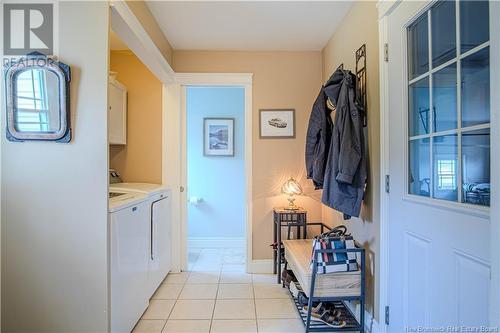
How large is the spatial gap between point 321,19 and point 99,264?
248 centimetres

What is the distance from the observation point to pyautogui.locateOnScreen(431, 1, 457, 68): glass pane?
1.17m

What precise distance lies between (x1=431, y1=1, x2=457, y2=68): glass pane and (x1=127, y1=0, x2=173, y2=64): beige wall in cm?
175

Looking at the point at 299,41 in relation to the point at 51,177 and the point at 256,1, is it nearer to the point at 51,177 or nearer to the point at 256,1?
the point at 256,1

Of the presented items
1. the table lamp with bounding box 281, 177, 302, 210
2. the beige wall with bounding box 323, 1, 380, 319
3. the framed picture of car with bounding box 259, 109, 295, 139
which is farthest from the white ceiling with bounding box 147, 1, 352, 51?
the table lamp with bounding box 281, 177, 302, 210

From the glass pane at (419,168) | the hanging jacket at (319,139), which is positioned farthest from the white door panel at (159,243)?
the glass pane at (419,168)

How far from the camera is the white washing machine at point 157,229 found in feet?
7.32

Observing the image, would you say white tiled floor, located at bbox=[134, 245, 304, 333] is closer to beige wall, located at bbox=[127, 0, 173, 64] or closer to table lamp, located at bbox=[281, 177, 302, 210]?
table lamp, located at bbox=[281, 177, 302, 210]

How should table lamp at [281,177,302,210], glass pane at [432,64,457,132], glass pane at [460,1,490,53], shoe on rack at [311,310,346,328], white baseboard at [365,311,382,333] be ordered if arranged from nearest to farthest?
1. glass pane at [460,1,490,53]
2. glass pane at [432,64,457,132]
3. white baseboard at [365,311,382,333]
4. shoe on rack at [311,310,346,328]
5. table lamp at [281,177,302,210]

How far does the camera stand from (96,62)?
1499 mm

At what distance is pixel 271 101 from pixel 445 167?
6.60 feet

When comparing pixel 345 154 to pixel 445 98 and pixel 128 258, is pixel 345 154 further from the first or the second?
pixel 128 258

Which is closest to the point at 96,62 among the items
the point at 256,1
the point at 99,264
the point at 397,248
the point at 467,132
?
the point at 99,264

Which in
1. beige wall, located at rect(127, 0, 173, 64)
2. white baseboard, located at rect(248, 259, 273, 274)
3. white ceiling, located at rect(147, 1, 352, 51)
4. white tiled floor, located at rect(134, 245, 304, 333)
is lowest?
white tiled floor, located at rect(134, 245, 304, 333)

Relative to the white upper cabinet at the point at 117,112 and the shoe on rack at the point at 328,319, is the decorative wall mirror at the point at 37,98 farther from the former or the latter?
the shoe on rack at the point at 328,319
